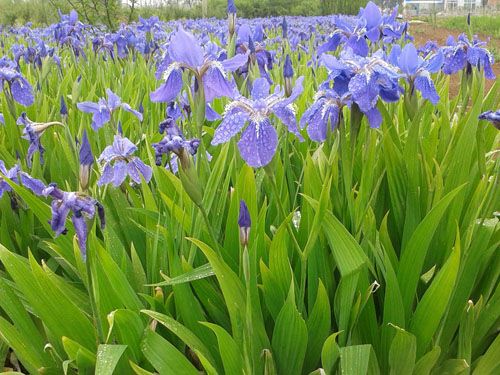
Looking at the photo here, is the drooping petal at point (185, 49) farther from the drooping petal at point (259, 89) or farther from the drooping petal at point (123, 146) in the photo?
the drooping petal at point (123, 146)

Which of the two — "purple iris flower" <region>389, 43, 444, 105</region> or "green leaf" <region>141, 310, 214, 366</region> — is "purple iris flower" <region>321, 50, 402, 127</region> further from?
"green leaf" <region>141, 310, 214, 366</region>

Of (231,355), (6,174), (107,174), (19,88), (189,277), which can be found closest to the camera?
(231,355)

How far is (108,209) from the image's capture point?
1.72 metres

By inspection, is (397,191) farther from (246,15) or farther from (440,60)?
(246,15)

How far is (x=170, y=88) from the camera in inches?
53.0

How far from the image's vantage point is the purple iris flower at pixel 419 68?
1449 millimetres

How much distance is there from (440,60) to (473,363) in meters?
0.87

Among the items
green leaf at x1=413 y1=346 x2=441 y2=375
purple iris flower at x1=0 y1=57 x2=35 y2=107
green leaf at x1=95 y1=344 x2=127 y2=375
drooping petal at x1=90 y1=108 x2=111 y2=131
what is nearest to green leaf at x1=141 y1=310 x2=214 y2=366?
green leaf at x1=95 y1=344 x2=127 y2=375

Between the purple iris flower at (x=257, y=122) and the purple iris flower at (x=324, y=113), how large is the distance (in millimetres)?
85

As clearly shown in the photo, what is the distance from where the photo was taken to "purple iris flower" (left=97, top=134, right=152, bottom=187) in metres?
1.40

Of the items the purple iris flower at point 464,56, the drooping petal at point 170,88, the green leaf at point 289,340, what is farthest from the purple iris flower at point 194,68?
the purple iris flower at point 464,56

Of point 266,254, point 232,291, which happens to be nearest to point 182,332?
point 232,291

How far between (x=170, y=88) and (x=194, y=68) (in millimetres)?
116

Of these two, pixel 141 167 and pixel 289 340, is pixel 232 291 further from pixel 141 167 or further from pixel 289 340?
pixel 141 167
